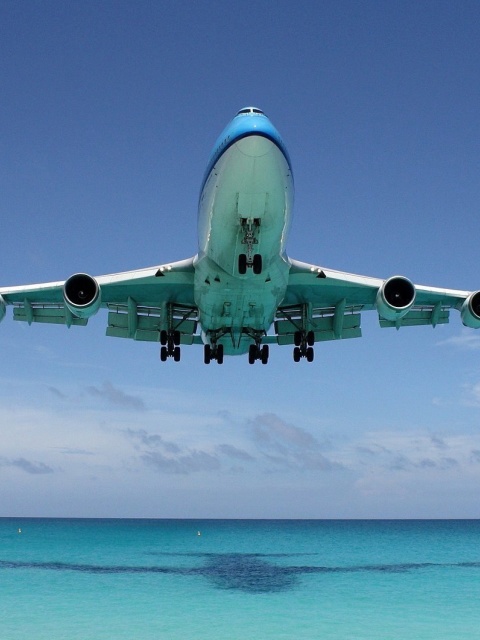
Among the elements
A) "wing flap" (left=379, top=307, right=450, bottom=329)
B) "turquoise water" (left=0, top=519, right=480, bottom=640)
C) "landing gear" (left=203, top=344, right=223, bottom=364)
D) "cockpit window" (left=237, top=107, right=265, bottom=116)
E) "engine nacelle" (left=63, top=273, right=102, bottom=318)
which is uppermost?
"cockpit window" (left=237, top=107, right=265, bottom=116)

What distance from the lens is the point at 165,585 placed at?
205 ft

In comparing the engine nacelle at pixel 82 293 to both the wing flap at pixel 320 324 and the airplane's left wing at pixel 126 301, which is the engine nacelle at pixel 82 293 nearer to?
the airplane's left wing at pixel 126 301

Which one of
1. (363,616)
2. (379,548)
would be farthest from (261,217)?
(379,548)

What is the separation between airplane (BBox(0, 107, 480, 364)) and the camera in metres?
17.8

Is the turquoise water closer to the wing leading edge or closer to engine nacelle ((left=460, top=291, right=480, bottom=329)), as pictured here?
the wing leading edge

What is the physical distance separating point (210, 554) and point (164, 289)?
78.3 metres

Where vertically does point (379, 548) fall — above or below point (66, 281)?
below

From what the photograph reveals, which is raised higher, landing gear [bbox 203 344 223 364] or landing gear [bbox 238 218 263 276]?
landing gear [bbox 238 218 263 276]

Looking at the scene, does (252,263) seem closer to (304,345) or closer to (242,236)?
(242,236)

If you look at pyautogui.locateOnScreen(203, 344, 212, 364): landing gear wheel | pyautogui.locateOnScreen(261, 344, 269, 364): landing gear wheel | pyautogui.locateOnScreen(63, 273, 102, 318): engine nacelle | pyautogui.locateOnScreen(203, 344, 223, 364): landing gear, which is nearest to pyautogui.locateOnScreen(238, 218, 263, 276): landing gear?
pyautogui.locateOnScreen(63, 273, 102, 318): engine nacelle

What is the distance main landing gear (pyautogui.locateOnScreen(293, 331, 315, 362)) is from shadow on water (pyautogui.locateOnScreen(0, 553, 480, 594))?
36.8 metres

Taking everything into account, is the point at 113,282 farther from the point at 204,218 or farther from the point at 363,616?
the point at 363,616

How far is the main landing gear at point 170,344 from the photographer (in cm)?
2680

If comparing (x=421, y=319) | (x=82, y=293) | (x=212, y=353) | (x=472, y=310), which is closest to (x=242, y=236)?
(x=82, y=293)
